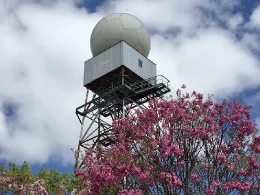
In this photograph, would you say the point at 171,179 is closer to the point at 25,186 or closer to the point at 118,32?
the point at 25,186

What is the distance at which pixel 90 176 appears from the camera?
1388 centimetres

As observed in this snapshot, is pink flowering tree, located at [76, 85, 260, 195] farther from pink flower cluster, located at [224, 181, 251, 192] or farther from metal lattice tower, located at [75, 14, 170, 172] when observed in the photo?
metal lattice tower, located at [75, 14, 170, 172]

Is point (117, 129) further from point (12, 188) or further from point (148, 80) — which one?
point (148, 80)

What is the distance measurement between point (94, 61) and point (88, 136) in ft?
19.9

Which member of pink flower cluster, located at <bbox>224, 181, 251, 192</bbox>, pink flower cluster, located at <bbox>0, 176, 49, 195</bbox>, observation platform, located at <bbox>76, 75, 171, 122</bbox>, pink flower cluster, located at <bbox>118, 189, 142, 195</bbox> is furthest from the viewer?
observation platform, located at <bbox>76, 75, 171, 122</bbox>

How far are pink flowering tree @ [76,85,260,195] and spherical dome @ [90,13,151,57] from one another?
19.1 metres

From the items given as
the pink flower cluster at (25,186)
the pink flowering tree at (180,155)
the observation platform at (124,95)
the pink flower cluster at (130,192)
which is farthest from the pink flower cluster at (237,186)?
the observation platform at (124,95)

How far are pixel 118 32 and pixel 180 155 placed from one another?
69.9 ft

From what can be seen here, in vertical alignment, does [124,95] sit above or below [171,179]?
above

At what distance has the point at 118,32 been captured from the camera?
110 ft

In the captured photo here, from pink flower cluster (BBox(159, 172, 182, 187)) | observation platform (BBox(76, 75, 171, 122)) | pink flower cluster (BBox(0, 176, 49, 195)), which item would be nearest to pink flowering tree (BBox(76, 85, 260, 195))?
pink flower cluster (BBox(159, 172, 182, 187))

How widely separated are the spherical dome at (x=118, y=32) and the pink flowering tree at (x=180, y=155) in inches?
752

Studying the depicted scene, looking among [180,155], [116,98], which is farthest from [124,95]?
[180,155]

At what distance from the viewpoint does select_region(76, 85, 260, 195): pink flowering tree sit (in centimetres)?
1354
